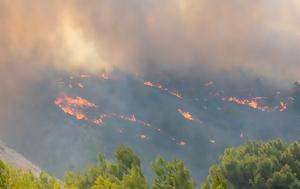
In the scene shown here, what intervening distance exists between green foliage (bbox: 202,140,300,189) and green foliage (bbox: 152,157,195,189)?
18389 mm

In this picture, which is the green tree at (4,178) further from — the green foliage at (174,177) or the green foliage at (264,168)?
the green foliage at (264,168)

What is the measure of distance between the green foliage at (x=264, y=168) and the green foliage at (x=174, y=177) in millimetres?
18389

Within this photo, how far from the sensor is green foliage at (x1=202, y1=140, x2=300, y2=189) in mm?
40062

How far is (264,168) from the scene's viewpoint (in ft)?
136

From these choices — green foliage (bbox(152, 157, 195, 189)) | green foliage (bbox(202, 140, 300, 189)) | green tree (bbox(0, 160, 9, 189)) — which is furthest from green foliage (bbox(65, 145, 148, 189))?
green foliage (bbox(202, 140, 300, 189))

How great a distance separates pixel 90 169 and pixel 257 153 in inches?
1009

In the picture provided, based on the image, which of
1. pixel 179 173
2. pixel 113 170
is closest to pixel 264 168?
pixel 113 170

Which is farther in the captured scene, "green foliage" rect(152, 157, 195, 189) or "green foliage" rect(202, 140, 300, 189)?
"green foliage" rect(202, 140, 300, 189)

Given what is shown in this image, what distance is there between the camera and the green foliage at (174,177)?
20.6 metres

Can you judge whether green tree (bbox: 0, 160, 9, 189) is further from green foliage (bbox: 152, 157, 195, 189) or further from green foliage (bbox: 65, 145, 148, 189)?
green foliage (bbox: 152, 157, 195, 189)

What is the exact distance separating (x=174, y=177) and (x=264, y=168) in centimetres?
2318

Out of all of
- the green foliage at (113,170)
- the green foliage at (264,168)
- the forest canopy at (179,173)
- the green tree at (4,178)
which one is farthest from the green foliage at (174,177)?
the green foliage at (264,168)

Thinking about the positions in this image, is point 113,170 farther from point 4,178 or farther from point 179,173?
point 4,178

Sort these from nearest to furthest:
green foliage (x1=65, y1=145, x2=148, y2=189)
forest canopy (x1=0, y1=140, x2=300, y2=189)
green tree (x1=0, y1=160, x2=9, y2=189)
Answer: green tree (x1=0, y1=160, x2=9, y2=189) < forest canopy (x1=0, y1=140, x2=300, y2=189) < green foliage (x1=65, y1=145, x2=148, y2=189)
